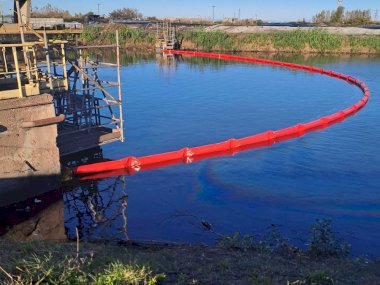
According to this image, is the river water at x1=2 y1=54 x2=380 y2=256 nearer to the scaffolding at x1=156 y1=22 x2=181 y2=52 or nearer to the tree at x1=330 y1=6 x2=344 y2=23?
the scaffolding at x1=156 y1=22 x2=181 y2=52

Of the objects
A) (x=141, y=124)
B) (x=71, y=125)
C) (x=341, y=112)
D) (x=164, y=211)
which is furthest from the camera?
(x=341, y=112)

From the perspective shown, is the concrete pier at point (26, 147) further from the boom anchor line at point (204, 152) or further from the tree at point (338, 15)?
the tree at point (338, 15)

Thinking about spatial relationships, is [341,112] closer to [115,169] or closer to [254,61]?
[115,169]

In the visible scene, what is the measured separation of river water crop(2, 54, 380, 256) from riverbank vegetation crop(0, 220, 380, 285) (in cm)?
149

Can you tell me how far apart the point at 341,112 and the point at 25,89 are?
15629 millimetres

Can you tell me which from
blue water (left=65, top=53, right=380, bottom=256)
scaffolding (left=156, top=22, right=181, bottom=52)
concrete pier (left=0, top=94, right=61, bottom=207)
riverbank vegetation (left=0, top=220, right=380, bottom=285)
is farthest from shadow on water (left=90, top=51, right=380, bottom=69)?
riverbank vegetation (left=0, top=220, right=380, bottom=285)

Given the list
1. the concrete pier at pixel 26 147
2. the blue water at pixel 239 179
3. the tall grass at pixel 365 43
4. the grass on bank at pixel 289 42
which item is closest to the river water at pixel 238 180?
the blue water at pixel 239 179

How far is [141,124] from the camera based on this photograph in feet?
61.5

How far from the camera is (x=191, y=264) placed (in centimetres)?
630

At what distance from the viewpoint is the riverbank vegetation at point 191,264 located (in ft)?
16.7

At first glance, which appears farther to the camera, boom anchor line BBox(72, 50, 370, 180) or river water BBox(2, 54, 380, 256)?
boom anchor line BBox(72, 50, 370, 180)

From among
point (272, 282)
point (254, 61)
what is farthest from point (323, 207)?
point (254, 61)

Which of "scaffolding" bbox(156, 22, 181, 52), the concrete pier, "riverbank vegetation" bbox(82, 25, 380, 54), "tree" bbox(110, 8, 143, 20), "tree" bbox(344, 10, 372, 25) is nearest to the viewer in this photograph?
the concrete pier

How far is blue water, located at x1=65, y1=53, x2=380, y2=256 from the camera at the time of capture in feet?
32.5
